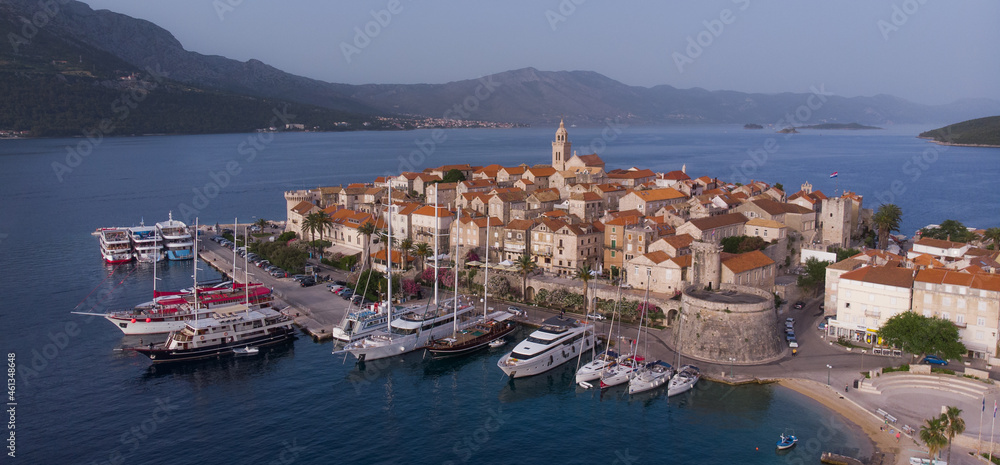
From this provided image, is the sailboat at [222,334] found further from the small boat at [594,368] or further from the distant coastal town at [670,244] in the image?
the small boat at [594,368]

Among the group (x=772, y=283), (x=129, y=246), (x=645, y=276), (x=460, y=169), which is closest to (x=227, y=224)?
(x=129, y=246)

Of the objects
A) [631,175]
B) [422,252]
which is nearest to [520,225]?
[422,252]

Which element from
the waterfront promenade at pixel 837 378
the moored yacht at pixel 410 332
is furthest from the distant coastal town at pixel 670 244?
the moored yacht at pixel 410 332

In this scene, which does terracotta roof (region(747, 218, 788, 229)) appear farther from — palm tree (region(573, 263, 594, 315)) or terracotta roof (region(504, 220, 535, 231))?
terracotta roof (region(504, 220, 535, 231))

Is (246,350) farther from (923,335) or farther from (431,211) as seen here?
(923,335)

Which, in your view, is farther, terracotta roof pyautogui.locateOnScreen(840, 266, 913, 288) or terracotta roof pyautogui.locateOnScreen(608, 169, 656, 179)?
terracotta roof pyautogui.locateOnScreen(608, 169, 656, 179)

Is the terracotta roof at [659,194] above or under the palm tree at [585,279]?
above

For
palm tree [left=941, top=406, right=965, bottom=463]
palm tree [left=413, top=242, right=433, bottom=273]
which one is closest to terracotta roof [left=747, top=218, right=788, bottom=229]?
palm tree [left=413, top=242, right=433, bottom=273]
